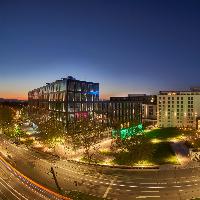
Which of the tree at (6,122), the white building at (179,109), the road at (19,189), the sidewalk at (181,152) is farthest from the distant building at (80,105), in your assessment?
the road at (19,189)

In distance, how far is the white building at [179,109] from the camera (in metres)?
163

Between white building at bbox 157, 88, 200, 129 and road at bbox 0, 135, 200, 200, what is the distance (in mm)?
89633

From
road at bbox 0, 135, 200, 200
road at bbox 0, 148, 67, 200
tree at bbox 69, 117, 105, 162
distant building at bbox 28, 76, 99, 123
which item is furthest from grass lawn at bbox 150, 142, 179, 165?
distant building at bbox 28, 76, 99, 123

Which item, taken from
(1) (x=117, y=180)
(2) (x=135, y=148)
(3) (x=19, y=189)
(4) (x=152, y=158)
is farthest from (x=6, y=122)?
(1) (x=117, y=180)

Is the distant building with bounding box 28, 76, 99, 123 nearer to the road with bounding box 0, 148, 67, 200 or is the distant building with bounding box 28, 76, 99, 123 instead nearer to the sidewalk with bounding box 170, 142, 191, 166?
the sidewalk with bounding box 170, 142, 191, 166

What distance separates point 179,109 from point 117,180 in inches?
4171

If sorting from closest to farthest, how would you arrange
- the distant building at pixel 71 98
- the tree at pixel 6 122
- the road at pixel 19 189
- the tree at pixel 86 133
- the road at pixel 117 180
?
the road at pixel 19 189
the road at pixel 117 180
the tree at pixel 86 133
the distant building at pixel 71 98
the tree at pixel 6 122

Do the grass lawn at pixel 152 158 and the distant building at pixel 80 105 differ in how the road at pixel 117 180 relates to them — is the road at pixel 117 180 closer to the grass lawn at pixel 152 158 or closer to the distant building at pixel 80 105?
the grass lawn at pixel 152 158

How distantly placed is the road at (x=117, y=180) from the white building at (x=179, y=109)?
89633 mm

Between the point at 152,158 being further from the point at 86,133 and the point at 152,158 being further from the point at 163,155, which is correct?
the point at 86,133

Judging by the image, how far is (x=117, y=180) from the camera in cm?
6925

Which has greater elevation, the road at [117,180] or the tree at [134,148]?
the tree at [134,148]

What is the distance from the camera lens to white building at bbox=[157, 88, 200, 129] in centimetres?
16275

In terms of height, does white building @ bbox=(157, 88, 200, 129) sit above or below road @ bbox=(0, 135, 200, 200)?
above
